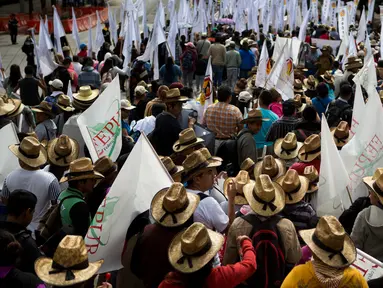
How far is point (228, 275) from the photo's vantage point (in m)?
3.79

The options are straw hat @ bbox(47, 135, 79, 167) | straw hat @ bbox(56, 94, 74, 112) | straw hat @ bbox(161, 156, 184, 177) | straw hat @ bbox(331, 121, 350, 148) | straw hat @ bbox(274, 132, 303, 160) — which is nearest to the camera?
straw hat @ bbox(161, 156, 184, 177)

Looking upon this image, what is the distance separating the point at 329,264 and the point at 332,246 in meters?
0.11

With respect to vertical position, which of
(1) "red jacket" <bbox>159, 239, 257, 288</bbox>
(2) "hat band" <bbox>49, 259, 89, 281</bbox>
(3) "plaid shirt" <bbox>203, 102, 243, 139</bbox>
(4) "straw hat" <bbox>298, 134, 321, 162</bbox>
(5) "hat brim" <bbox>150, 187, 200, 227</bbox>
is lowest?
(3) "plaid shirt" <bbox>203, 102, 243, 139</bbox>

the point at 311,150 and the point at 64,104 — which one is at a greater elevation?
the point at 311,150

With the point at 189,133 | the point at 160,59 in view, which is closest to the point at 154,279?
the point at 189,133

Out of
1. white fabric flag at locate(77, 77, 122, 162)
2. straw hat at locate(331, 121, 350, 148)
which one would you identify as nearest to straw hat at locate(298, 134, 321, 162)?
straw hat at locate(331, 121, 350, 148)

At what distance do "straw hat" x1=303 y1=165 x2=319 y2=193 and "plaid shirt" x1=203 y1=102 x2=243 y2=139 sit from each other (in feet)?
7.96

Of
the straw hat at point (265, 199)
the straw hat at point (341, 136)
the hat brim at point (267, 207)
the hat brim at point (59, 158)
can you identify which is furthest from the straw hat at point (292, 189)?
the hat brim at point (59, 158)

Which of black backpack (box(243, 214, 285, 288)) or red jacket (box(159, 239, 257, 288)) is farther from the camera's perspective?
black backpack (box(243, 214, 285, 288))

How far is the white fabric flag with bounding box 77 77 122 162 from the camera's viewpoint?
6.63 m

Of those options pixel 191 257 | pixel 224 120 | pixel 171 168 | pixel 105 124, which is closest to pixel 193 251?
pixel 191 257

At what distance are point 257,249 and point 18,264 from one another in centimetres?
168

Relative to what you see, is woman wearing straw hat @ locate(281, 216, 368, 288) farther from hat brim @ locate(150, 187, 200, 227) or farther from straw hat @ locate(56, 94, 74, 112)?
straw hat @ locate(56, 94, 74, 112)

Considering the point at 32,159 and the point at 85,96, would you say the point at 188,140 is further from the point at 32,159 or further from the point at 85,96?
the point at 85,96
